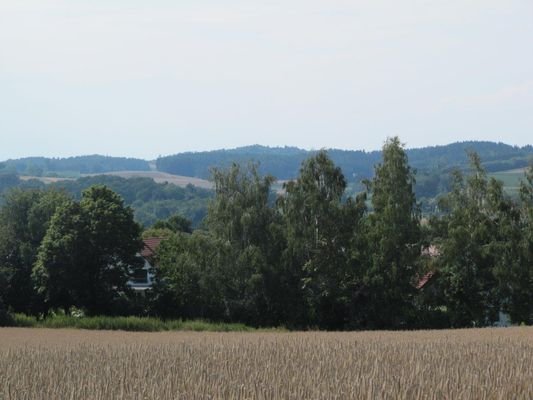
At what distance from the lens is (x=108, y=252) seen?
53750mm

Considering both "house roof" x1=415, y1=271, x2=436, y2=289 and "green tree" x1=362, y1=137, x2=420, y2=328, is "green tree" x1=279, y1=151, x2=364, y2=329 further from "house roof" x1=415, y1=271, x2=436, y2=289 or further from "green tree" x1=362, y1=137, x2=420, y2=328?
"house roof" x1=415, y1=271, x2=436, y2=289

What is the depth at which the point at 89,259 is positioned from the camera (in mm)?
53344

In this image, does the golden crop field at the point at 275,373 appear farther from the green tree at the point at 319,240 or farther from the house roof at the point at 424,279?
the house roof at the point at 424,279

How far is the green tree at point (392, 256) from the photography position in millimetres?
50750

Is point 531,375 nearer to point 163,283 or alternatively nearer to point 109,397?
point 109,397

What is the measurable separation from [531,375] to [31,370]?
303 inches

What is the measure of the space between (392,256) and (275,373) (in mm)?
38044

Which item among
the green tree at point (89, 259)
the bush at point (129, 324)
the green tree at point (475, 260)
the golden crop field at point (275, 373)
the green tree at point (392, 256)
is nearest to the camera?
the golden crop field at point (275, 373)

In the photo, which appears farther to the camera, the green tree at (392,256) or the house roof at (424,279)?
the house roof at (424,279)

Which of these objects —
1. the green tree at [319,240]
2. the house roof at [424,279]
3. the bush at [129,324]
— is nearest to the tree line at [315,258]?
the green tree at [319,240]

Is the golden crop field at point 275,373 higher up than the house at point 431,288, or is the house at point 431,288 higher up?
the golden crop field at point 275,373

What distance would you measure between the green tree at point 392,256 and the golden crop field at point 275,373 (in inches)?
1199

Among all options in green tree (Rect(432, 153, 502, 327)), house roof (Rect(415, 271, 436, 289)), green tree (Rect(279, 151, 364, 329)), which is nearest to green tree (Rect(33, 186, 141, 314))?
green tree (Rect(279, 151, 364, 329))

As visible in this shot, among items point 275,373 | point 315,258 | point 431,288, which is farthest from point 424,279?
point 275,373
